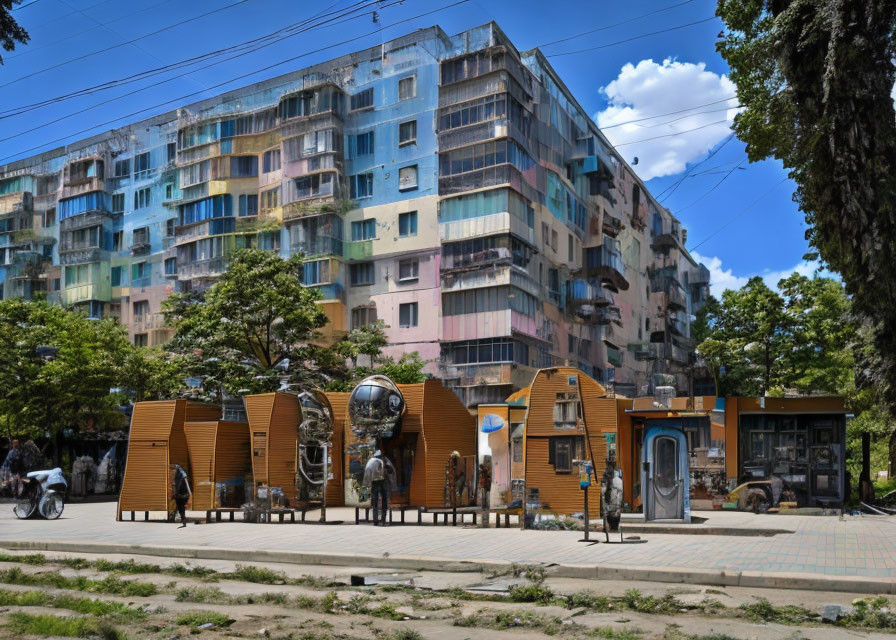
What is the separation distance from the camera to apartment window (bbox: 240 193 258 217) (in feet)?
178

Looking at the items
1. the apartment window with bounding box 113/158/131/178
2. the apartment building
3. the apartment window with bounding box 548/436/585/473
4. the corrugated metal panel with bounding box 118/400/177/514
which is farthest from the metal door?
the apartment window with bounding box 113/158/131/178

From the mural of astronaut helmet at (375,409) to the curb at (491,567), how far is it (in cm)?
877

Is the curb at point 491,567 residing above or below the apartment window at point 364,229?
below

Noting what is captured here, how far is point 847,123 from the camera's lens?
16844mm

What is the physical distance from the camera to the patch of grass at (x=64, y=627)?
809 cm

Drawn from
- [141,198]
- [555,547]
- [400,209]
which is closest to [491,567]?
[555,547]

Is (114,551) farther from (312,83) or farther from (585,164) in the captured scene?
(585,164)

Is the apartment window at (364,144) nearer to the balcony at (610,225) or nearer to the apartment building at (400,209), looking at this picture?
the apartment building at (400,209)

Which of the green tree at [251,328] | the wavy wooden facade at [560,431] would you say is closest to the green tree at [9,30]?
the wavy wooden facade at [560,431]

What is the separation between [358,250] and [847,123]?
115 feet

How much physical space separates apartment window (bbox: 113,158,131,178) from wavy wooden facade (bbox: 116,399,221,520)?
4298 cm

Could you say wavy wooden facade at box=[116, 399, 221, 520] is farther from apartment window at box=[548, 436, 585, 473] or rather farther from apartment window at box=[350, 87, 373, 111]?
apartment window at box=[350, 87, 373, 111]

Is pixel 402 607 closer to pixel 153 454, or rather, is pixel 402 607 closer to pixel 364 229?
pixel 153 454

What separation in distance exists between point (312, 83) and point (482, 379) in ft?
67.2
